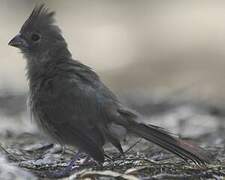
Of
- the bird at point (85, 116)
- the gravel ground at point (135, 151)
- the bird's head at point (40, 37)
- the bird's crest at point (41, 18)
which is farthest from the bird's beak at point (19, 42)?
the gravel ground at point (135, 151)

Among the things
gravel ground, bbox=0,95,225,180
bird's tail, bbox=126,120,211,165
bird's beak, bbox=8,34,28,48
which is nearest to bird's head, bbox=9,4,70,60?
bird's beak, bbox=8,34,28,48

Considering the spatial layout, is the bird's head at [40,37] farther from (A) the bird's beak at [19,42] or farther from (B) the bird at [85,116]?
(B) the bird at [85,116]

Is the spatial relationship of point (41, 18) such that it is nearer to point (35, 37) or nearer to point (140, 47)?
point (35, 37)

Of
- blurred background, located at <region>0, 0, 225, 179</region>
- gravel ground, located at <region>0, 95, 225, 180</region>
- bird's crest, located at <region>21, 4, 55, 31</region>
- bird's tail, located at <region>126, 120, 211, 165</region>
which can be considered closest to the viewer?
gravel ground, located at <region>0, 95, 225, 180</region>

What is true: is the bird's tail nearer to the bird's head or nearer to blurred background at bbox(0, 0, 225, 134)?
the bird's head

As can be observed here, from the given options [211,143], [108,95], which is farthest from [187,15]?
[108,95]

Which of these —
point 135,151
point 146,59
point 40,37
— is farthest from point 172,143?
point 146,59
